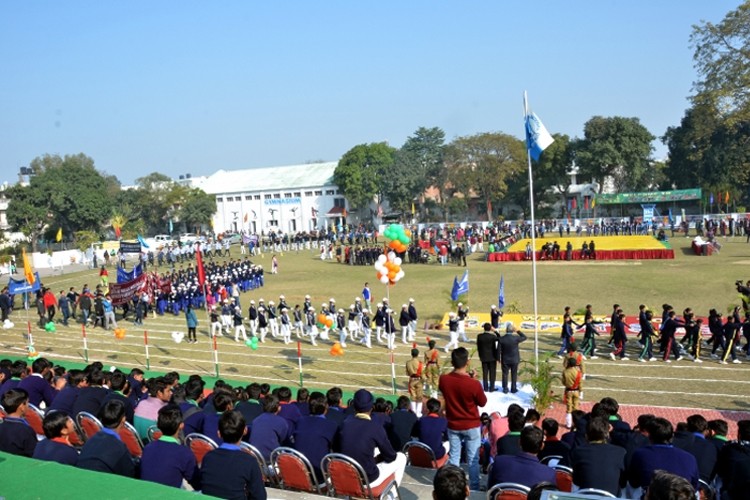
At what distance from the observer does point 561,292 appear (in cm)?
2836

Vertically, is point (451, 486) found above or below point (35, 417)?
above

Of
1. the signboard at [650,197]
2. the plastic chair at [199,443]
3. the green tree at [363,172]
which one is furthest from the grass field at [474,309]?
the green tree at [363,172]

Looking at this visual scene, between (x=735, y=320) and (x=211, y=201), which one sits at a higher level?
(x=211, y=201)

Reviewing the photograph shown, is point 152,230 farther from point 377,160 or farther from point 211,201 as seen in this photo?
point 377,160

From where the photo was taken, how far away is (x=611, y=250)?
126 feet

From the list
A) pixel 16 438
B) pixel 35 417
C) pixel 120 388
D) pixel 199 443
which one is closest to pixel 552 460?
pixel 199 443

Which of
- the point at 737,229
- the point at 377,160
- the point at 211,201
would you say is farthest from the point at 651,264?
the point at 211,201

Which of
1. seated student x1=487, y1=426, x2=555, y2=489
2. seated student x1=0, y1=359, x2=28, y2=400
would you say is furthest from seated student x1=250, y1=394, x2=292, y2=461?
seated student x1=0, y1=359, x2=28, y2=400

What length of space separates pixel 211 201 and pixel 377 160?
22.5 m

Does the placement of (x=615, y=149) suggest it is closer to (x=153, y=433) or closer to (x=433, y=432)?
(x=433, y=432)

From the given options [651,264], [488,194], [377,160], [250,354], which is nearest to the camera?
[250,354]

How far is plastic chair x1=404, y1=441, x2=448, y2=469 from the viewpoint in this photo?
7762 millimetres

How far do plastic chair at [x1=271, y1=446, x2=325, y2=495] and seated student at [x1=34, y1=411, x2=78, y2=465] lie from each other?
1.92 meters

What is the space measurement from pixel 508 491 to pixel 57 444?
411 cm
